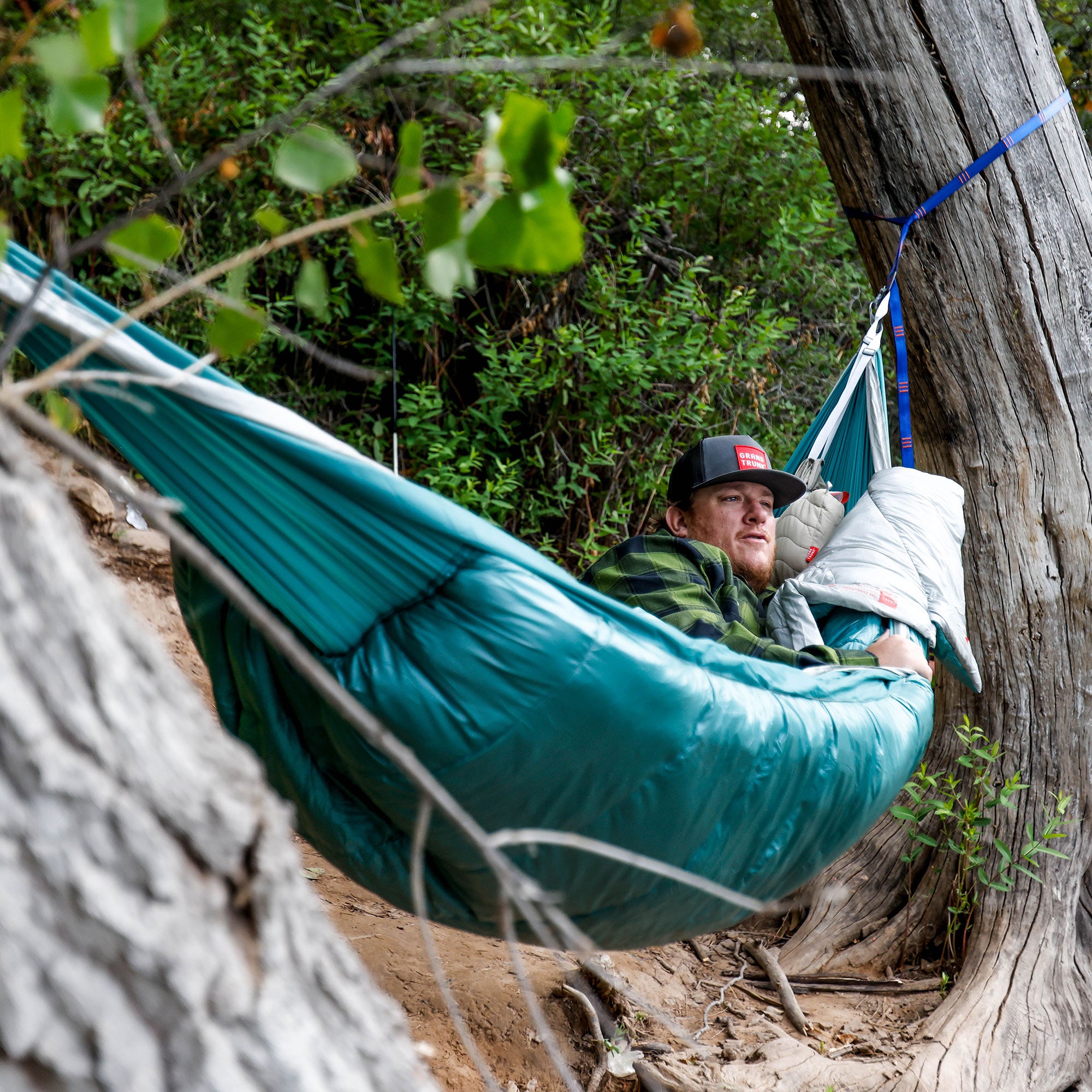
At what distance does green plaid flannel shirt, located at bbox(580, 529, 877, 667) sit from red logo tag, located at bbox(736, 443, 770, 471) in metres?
0.24

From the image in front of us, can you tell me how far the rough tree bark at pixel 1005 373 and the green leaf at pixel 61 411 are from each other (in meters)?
1.90

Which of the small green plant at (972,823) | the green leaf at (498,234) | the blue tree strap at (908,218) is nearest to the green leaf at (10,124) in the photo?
the green leaf at (498,234)

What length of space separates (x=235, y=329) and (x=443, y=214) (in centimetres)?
18

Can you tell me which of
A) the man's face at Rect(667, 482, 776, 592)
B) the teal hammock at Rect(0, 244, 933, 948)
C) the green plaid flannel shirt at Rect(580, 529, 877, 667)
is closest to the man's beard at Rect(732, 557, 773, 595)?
the man's face at Rect(667, 482, 776, 592)

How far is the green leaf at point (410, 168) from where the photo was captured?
25.8 inches

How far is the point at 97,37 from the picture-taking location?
2.00 feet

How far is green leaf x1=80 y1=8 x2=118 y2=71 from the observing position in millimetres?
606

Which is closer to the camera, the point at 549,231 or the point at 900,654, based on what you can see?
the point at 549,231

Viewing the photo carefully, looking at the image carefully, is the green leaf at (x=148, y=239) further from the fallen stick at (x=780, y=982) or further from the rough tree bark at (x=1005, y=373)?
the fallen stick at (x=780, y=982)

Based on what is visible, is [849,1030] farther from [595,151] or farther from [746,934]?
[595,151]

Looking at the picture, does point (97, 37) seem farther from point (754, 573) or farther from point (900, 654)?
point (754, 573)

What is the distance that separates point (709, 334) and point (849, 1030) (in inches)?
89.4

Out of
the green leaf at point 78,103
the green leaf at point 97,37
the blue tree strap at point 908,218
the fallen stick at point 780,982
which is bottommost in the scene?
the fallen stick at point 780,982

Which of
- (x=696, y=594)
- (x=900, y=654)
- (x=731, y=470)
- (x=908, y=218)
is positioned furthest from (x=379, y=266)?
(x=908, y=218)
